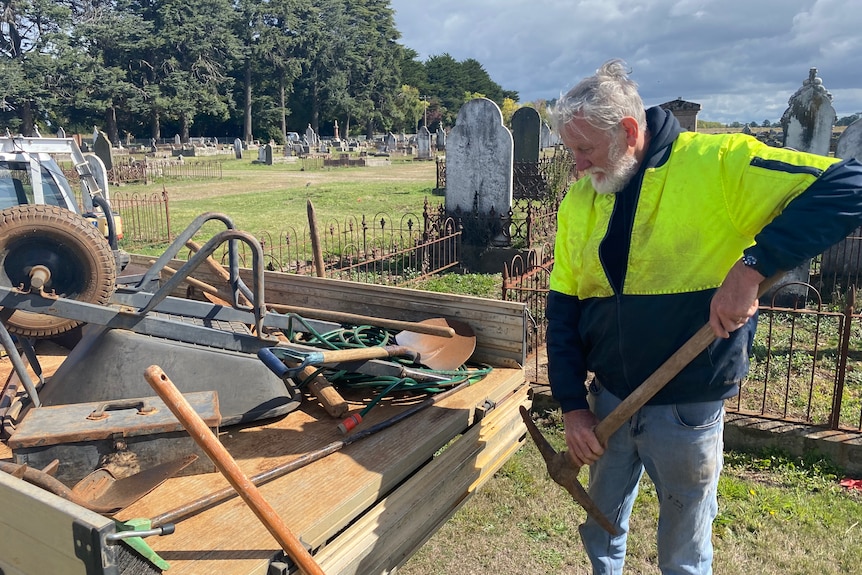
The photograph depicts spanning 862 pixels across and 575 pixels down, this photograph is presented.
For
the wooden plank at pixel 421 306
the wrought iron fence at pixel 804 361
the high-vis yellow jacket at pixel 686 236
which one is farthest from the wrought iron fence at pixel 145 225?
the high-vis yellow jacket at pixel 686 236

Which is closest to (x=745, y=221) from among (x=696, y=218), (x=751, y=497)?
(x=696, y=218)

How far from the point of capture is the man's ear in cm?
194

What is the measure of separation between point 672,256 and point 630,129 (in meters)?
0.43

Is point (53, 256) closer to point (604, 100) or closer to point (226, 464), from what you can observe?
point (226, 464)

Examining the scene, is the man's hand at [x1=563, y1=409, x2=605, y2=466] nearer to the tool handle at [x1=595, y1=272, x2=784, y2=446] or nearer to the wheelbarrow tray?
the tool handle at [x1=595, y1=272, x2=784, y2=446]

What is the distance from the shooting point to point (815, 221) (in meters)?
1.69

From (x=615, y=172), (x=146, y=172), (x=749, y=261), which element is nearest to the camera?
(x=749, y=261)

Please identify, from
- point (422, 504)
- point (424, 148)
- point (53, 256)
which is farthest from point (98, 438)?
point (424, 148)

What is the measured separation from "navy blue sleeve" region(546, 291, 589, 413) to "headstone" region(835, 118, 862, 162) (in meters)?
7.57

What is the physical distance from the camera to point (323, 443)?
2537mm

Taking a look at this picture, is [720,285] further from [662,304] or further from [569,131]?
[569,131]

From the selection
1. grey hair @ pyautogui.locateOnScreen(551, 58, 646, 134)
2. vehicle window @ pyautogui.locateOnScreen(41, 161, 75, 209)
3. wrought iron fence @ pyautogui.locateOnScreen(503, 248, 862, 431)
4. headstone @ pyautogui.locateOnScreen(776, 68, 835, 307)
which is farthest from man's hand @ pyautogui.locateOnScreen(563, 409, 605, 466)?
headstone @ pyautogui.locateOnScreen(776, 68, 835, 307)

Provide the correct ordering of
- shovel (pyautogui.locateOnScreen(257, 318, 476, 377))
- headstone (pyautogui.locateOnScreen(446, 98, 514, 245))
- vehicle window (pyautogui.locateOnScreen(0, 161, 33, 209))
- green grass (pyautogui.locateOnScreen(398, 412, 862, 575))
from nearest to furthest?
shovel (pyautogui.locateOnScreen(257, 318, 476, 377)), green grass (pyautogui.locateOnScreen(398, 412, 862, 575)), vehicle window (pyautogui.locateOnScreen(0, 161, 33, 209)), headstone (pyautogui.locateOnScreen(446, 98, 514, 245))

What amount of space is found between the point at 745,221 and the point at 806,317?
5.98 meters
